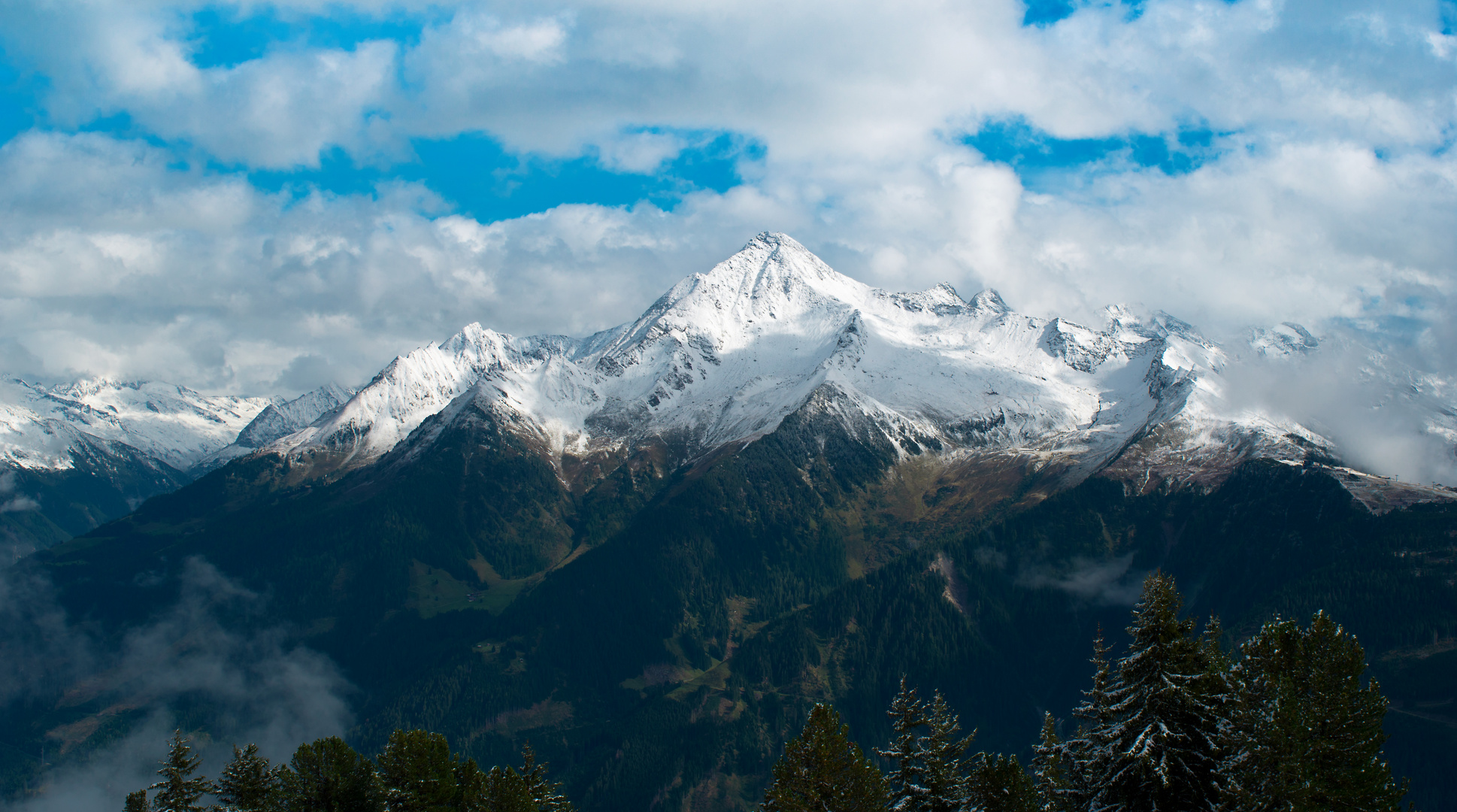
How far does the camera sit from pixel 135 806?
6969 centimetres

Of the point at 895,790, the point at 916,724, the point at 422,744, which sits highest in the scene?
the point at 422,744

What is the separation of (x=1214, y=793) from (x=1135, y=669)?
6244 millimetres

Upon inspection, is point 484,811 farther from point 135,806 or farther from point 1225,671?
point 1225,671

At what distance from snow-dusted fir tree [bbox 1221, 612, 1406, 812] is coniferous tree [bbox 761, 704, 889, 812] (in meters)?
22.7

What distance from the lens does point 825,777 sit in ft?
194

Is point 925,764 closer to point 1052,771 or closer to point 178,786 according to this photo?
point 1052,771

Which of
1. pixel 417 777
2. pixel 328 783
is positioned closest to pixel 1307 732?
pixel 417 777

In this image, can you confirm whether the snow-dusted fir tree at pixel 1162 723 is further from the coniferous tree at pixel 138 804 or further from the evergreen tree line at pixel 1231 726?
the coniferous tree at pixel 138 804

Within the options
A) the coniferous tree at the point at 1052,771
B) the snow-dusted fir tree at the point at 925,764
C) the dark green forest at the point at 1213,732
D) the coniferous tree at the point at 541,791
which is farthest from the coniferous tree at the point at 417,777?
the coniferous tree at the point at 1052,771

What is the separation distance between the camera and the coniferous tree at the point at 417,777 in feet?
229

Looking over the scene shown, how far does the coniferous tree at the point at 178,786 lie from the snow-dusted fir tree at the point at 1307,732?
6728 centimetres

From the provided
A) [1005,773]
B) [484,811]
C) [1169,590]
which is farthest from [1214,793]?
[484,811]

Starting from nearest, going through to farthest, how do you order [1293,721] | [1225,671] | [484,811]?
[1293,721] < [1225,671] < [484,811]

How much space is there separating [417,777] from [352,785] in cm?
911
